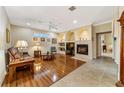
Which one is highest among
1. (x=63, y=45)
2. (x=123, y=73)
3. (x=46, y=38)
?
(x=46, y=38)

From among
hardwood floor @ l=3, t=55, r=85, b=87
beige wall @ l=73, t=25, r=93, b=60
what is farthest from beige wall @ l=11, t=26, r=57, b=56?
hardwood floor @ l=3, t=55, r=85, b=87

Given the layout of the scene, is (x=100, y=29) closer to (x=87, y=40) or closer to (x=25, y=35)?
(x=87, y=40)

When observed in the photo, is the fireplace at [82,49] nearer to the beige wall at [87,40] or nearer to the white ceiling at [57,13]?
the beige wall at [87,40]

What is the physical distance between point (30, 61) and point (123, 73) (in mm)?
3071

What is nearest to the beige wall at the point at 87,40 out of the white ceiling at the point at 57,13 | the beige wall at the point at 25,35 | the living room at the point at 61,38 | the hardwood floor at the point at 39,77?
the living room at the point at 61,38

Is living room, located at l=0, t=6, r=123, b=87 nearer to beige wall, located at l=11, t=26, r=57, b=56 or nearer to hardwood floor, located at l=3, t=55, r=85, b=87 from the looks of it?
beige wall, located at l=11, t=26, r=57, b=56

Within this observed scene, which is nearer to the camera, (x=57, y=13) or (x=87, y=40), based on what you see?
(x=57, y=13)

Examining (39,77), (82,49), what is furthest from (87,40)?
(39,77)

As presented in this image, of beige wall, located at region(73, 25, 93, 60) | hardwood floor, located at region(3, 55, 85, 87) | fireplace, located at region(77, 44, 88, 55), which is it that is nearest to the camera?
hardwood floor, located at region(3, 55, 85, 87)

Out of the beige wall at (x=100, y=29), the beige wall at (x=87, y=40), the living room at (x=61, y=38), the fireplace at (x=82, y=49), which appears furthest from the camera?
the fireplace at (x=82, y=49)
